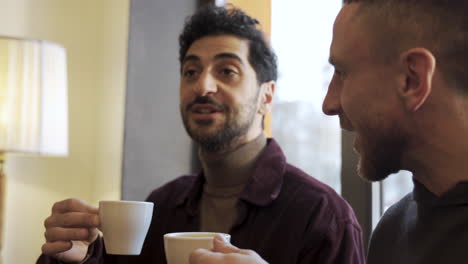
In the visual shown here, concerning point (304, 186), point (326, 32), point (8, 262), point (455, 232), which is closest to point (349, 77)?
point (455, 232)

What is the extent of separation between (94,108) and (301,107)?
971mm

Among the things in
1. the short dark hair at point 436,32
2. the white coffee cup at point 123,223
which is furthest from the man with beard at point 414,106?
the white coffee cup at point 123,223

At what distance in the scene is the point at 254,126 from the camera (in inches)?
58.8

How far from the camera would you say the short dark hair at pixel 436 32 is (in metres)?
0.76

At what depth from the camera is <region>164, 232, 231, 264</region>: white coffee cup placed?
816 millimetres

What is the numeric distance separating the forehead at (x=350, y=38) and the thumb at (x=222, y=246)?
12.2 inches

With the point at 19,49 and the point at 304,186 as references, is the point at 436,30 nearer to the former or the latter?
the point at 304,186

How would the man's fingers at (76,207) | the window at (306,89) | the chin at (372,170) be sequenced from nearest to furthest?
the chin at (372,170)
the man's fingers at (76,207)
the window at (306,89)

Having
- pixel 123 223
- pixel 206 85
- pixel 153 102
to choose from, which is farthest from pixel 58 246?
pixel 153 102

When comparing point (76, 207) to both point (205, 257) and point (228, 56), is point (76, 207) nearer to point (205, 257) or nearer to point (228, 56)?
point (205, 257)

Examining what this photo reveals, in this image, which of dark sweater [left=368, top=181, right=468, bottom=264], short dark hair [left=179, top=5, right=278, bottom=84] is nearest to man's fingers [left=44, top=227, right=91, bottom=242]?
dark sweater [left=368, top=181, right=468, bottom=264]

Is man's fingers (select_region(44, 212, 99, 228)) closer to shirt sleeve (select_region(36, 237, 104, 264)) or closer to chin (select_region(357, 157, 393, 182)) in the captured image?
shirt sleeve (select_region(36, 237, 104, 264))

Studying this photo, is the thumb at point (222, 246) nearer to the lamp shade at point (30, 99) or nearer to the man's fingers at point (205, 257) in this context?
the man's fingers at point (205, 257)

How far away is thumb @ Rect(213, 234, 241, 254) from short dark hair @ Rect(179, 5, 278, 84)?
802 mm
